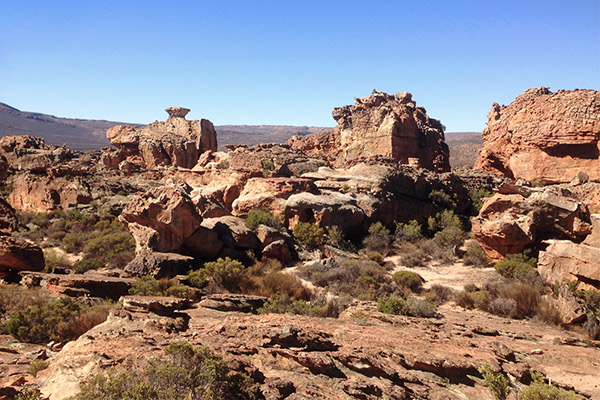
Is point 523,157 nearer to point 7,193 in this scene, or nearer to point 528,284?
point 528,284

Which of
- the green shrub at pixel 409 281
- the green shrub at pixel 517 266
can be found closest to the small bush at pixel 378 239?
the green shrub at pixel 409 281

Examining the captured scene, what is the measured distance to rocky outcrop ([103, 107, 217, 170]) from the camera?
1302 inches

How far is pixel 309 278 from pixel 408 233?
24.8 feet

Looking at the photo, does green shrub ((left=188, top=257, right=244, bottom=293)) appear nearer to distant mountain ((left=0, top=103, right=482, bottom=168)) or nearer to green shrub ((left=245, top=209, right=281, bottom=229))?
green shrub ((left=245, top=209, right=281, bottom=229))

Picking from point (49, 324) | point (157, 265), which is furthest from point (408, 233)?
point (49, 324)

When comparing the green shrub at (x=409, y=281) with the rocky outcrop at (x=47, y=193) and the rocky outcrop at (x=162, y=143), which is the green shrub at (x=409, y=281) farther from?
the rocky outcrop at (x=162, y=143)

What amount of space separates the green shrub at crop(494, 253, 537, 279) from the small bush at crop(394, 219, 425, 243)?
4892 millimetres

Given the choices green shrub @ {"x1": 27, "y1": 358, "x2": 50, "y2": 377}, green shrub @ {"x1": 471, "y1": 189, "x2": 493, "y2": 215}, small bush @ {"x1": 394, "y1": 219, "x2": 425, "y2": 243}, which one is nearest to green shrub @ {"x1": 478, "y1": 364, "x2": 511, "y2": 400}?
green shrub @ {"x1": 27, "y1": 358, "x2": 50, "y2": 377}

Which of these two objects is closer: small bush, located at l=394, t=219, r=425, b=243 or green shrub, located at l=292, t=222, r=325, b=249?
green shrub, located at l=292, t=222, r=325, b=249

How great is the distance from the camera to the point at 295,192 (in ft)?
64.5

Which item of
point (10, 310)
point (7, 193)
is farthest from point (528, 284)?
point (7, 193)

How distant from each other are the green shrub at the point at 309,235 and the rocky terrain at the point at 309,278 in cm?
6

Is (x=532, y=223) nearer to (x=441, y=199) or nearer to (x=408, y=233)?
(x=408, y=233)

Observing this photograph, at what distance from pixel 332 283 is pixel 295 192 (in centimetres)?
748
